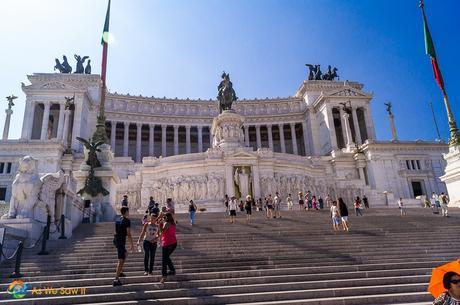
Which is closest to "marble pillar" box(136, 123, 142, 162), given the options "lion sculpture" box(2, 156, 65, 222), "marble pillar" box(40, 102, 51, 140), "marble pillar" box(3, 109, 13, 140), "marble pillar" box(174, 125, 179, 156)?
"marble pillar" box(174, 125, 179, 156)

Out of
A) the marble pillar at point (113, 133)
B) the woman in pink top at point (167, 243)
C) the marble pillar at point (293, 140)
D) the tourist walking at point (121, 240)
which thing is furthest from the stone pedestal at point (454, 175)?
the marble pillar at point (113, 133)

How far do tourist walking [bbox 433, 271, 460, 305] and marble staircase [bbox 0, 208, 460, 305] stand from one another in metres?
4.09

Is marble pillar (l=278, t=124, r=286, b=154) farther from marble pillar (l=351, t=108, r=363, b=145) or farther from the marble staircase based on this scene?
the marble staircase

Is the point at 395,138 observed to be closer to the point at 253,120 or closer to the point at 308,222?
the point at 253,120

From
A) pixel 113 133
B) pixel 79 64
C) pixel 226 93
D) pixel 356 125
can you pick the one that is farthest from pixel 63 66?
pixel 356 125

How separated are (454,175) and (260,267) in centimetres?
2001

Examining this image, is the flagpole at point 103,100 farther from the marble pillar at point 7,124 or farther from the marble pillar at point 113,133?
the marble pillar at point 113,133

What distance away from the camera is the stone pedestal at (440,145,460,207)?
23.0 metres

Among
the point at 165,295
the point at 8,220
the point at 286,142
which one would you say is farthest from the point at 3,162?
the point at 286,142

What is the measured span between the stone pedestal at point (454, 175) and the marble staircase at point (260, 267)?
10.7 metres

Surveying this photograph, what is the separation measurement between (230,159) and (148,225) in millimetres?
22583

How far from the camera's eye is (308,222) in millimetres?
16453

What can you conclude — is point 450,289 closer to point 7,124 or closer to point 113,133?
point 7,124

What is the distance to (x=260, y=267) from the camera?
31.4ft
